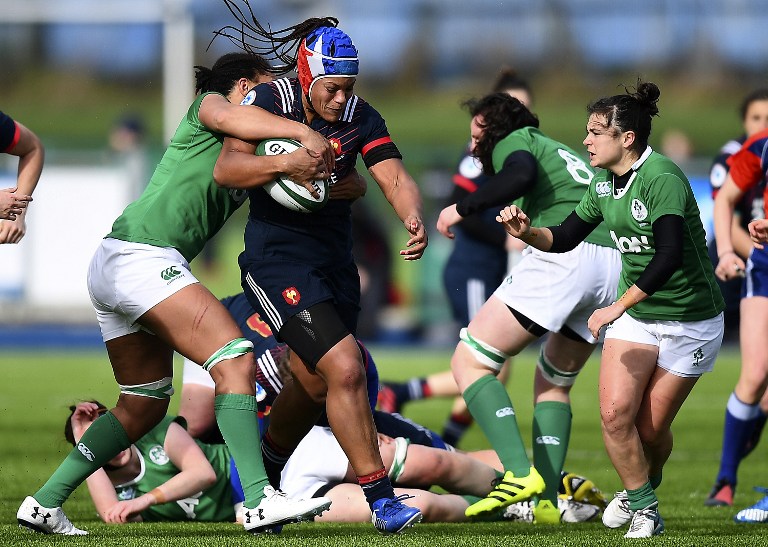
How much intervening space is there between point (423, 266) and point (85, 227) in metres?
5.02

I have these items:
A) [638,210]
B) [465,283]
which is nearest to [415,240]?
[638,210]

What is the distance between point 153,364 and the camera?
5703mm

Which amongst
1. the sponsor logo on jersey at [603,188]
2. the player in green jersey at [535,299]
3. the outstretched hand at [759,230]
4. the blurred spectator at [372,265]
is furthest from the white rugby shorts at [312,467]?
the blurred spectator at [372,265]

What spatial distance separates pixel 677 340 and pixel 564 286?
87cm

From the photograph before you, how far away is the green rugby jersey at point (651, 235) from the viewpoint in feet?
17.8

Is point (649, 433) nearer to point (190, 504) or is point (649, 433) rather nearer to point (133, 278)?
point (190, 504)

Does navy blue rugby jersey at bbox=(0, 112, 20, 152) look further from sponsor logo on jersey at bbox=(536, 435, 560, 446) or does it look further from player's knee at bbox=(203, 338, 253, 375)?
sponsor logo on jersey at bbox=(536, 435, 560, 446)

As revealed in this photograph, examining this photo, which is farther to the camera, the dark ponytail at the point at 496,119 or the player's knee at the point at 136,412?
the dark ponytail at the point at 496,119

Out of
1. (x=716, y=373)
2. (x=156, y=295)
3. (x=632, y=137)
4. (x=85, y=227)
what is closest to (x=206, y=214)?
(x=156, y=295)

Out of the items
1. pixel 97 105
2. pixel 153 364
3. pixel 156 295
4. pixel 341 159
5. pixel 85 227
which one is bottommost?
pixel 97 105

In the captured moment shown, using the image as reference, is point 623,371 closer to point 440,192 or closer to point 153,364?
point 153,364

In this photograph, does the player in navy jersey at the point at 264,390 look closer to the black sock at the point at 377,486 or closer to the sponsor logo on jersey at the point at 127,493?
the sponsor logo on jersey at the point at 127,493

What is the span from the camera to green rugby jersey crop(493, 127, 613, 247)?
6.52 metres

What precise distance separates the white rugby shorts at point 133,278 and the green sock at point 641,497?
2.09 meters
